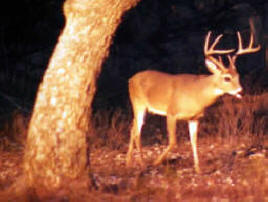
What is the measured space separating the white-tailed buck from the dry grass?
47cm

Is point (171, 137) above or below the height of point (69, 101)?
below

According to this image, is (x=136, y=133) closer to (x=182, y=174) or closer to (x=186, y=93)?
(x=186, y=93)

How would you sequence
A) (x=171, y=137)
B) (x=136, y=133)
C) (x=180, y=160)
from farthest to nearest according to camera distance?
1. (x=136, y=133)
2. (x=180, y=160)
3. (x=171, y=137)

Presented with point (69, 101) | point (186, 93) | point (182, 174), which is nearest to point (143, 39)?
point (186, 93)

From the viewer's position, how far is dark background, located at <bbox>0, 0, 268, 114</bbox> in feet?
58.2

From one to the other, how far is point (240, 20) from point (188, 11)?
1.87 meters

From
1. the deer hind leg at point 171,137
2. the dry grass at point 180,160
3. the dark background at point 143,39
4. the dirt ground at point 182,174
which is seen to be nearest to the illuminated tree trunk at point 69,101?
the dry grass at point 180,160

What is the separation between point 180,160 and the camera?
10.4m

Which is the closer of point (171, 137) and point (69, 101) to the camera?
point (69, 101)

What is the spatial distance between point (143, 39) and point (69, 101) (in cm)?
1539

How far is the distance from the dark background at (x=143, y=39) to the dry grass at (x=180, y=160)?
405 cm

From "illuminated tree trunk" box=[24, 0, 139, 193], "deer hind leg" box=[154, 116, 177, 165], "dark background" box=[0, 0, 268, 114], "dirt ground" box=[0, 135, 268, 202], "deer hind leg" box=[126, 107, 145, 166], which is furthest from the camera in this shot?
"dark background" box=[0, 0, 268, 114]

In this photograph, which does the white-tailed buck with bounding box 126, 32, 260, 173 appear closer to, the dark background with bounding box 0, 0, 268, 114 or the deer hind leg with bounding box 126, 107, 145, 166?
the deer hind leg with bounding box 126, 107, 145, 166

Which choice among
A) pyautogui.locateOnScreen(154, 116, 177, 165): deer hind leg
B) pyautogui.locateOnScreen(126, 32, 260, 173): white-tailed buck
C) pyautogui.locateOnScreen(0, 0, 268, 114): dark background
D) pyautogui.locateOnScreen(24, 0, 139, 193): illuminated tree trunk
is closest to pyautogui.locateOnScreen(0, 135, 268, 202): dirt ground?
pyautogui.locateOnScreen(154, 116, 177, 165): deer hind leg
